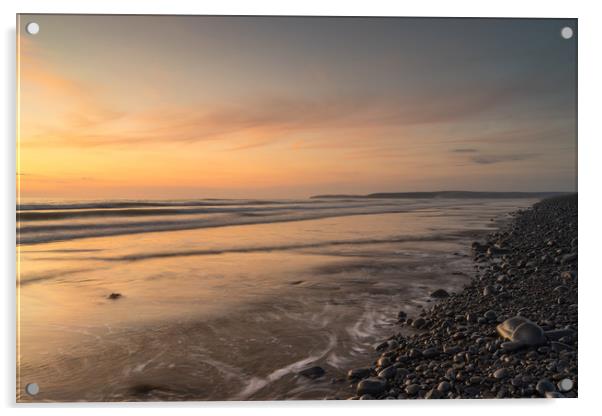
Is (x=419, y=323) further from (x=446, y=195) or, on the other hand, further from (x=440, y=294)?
(x=446, y=195)

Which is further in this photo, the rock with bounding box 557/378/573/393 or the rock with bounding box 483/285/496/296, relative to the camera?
the rock with bounding box 483/285/496/296

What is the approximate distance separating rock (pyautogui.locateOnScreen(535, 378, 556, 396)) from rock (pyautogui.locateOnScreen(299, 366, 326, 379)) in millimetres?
1151

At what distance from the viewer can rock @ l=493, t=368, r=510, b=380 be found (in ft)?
7.52

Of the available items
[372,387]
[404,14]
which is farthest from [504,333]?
[404,14]

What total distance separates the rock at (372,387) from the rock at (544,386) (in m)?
0.84

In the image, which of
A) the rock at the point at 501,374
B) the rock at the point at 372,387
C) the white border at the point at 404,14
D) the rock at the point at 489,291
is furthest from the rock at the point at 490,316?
the rock at the point at 372,387

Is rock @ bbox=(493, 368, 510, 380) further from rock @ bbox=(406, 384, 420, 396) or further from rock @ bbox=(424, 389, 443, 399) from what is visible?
rock @ bbox=(406, 384, 420, 396)

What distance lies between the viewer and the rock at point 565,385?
241cm

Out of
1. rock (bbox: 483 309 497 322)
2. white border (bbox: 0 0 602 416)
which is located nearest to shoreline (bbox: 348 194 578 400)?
rock (bbox: 483 309 497 322)

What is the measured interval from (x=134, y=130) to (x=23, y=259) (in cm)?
95

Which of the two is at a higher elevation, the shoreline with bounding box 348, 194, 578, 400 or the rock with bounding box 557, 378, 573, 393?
the shoreline with bounding box 348, 194, 578, 400

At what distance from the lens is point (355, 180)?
267 centimetres

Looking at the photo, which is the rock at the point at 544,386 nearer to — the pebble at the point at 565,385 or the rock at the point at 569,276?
the pebble at the point at 565,385

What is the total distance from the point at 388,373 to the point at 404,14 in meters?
2.06
